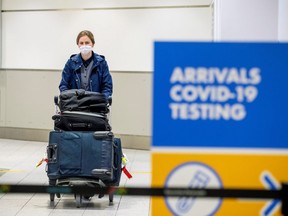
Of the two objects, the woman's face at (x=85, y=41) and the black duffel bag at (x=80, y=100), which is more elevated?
the woman's face at (x=85, y=41)

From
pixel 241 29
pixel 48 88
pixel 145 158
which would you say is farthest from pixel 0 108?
pixel 241 29

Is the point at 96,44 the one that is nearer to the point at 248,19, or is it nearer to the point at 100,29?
the point at 100,29

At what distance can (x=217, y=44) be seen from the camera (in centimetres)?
192

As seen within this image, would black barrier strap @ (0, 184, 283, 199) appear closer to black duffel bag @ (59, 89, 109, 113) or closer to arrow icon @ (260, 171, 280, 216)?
arrow icon @ (260, 171, 280, 216)

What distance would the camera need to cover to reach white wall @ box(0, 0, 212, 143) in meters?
7.98

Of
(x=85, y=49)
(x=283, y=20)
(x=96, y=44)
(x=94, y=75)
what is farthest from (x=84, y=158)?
(x=96, y=44)

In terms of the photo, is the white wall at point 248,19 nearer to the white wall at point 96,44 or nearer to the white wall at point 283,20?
the white wall at point 283,20

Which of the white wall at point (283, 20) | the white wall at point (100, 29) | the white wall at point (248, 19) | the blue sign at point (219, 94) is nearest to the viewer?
the blue sign at point (219, 94)

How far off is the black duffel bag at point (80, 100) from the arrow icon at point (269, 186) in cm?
265

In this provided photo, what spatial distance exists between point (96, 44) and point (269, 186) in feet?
21.6

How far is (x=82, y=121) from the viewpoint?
4402mm

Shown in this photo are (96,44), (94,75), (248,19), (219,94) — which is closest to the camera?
(219,94)

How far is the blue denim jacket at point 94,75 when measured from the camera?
15.4 ft

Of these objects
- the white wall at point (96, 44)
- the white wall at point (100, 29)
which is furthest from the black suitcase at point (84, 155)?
the white wall at point (100, 29)
